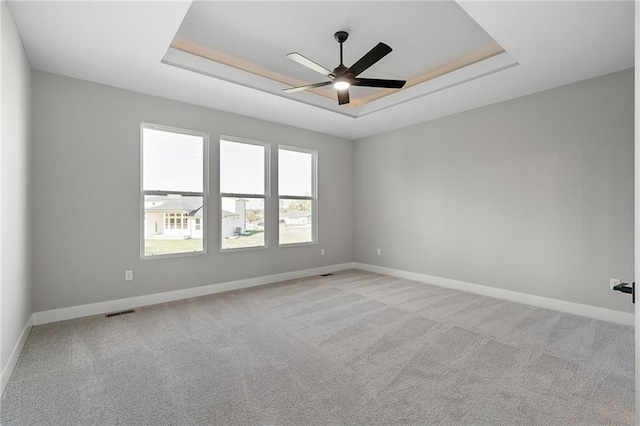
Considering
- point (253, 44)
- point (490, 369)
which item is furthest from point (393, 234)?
point (253, 44)

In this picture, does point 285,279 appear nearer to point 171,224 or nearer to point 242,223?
point 242,223

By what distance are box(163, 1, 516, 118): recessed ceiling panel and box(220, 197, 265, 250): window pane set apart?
1.79m

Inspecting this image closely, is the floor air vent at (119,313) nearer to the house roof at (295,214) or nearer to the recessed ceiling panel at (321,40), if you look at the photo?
the house roof at (295,214)

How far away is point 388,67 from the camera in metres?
3.79

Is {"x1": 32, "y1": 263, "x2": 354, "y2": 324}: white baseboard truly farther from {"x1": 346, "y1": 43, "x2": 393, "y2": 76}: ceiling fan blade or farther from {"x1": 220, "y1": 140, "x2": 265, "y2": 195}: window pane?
{"x1": 346, "y1": 43, "x2": 393, "y2": 76}: ceiling fan blade

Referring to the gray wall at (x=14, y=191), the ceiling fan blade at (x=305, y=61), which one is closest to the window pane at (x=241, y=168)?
the gray wall at (x=14, y=191)

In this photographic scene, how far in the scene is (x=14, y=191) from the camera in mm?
2502

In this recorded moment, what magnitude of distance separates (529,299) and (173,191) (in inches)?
195

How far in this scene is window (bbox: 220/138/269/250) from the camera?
4.63 m

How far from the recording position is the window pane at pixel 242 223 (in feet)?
15.2

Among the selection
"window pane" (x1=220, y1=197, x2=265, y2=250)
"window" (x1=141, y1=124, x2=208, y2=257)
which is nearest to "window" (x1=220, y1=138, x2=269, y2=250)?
"window pane" (x1=220, y1=197, x2=265, y2=250)

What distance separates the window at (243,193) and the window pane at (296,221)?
15.4 inches

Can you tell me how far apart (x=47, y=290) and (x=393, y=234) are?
4927 millimetres

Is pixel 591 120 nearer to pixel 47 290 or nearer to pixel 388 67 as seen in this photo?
pixel 388 67
